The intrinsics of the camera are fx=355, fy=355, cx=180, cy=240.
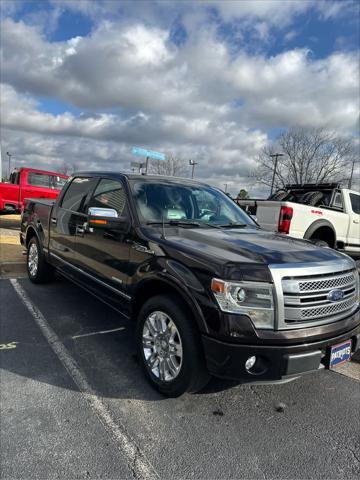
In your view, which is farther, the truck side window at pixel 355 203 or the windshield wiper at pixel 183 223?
the truck side window at pixel 355 203

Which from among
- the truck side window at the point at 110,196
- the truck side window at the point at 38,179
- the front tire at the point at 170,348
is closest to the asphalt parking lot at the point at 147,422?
the front tire at the point at 170,348

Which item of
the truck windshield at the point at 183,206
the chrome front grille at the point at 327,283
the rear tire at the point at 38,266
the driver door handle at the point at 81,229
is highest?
the truck windshield at the point at 183,206

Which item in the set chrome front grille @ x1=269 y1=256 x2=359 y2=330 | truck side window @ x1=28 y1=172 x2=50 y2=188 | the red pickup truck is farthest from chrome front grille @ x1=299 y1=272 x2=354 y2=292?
truck side window @ x1=28 y1=172 x2=50 y2=188

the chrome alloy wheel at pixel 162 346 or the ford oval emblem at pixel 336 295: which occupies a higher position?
the ford oval emblem at pixel 336 295

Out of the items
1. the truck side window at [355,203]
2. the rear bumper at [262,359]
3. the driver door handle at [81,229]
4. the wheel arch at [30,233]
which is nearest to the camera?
the rear bumper at [262,359]

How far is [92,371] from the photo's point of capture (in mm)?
3324

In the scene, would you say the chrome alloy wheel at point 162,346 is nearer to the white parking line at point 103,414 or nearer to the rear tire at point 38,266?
the white parking line at point 103,414

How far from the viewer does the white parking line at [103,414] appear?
7.29ft

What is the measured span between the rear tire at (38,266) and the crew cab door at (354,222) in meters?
6.66

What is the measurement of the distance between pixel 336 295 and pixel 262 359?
785 mm

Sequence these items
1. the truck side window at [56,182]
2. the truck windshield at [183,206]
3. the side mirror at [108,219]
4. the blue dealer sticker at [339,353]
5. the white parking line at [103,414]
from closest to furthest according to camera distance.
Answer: the white parking line at [103,414] → the blue dealer sticker at [339,353] → the side mirror at [108,219] → the truck windshield at [183,206] → the truck side window at [56,182]

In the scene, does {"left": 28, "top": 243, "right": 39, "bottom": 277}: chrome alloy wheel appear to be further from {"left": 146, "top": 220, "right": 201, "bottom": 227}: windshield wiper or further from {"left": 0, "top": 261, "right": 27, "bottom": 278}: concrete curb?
{"left": 146, "top": 220, "right": 201, "bottom": 227}: windshield wiper

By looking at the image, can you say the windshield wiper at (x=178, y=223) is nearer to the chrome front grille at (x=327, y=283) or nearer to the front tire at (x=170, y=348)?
the front tire at (x=170, y=348)

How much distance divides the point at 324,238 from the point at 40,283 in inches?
234
